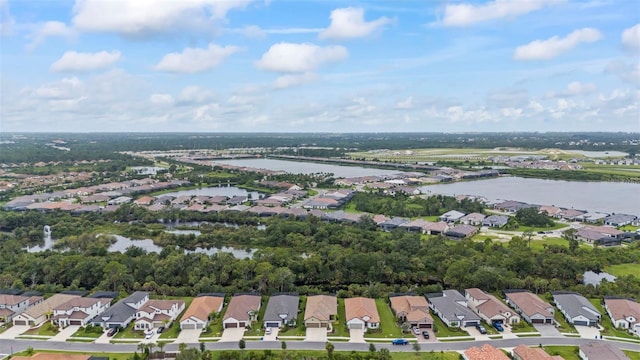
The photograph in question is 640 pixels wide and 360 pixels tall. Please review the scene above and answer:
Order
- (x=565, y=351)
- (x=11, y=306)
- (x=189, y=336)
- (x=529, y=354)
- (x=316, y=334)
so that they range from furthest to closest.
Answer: (x=11, y=306) < (x=316, y=334) < (x=189, y=336) < (x=565, y=351) < (x=529, y=354)

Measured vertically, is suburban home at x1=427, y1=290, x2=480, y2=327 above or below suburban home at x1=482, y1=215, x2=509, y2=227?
below

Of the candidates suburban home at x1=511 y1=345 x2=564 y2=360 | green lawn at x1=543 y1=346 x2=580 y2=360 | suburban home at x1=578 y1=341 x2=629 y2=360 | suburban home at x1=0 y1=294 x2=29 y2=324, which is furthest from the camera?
suburban home at x1=0 y1=294 x2=29 y2=324

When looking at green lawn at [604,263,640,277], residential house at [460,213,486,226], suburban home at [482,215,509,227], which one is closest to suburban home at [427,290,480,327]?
green lawn at [604,263,640,277]

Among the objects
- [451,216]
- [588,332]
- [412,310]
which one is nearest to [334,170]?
[451,216]

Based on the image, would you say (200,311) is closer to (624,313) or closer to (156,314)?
(156,314)

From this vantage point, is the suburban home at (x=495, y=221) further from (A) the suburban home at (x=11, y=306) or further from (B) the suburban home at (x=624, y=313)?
(A) the suburban home at (x=11, y=306)

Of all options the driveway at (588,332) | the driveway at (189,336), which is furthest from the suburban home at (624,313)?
the driveway at (189,336)

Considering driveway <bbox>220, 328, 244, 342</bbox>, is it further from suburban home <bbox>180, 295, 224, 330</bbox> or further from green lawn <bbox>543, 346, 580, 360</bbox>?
green lawn <bbox>543, 346, 580, 360</bbox>
